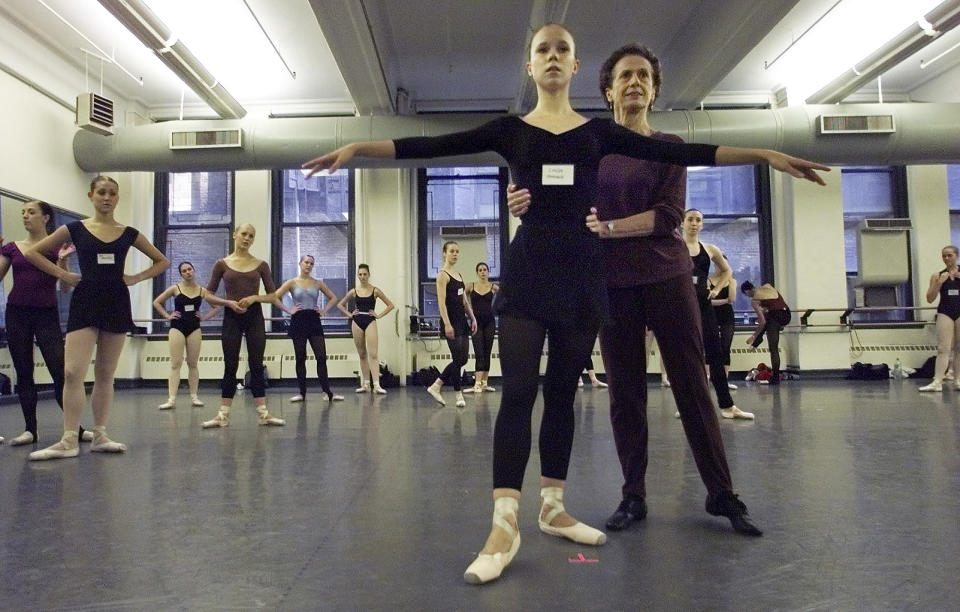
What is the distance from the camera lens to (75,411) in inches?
141

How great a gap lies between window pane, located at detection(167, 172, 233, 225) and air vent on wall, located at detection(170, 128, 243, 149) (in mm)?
1900

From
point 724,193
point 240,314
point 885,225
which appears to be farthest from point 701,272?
point 885,225

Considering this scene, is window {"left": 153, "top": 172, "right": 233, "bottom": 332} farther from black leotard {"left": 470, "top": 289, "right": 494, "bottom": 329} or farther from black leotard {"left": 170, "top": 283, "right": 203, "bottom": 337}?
black leotard {"left": 470, "top": 289, "right": 494, "bottom": 329}

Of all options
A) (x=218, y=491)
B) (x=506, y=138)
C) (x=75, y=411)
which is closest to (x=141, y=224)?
(x=75, y=411)

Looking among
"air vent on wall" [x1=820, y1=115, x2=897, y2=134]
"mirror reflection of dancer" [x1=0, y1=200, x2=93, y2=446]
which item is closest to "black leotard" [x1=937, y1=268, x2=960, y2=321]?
"air vent on wall" [x1=820, y1=115, x2=897, y2=134]

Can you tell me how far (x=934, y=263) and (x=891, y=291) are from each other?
0.84 meters

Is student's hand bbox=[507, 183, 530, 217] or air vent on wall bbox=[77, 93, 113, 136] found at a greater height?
air vent on wall bbox=[77, 93, 113, 136]

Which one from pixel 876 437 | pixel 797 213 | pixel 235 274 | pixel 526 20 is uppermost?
pixel 526 20

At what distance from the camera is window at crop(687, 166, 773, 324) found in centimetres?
1043

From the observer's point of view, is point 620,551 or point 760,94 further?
point 760,94

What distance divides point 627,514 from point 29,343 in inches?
162

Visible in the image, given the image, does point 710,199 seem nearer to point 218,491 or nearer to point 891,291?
point 891,291

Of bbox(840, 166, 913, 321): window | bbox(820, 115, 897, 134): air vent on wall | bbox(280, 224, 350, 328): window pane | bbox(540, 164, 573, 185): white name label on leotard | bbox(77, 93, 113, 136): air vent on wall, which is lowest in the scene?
bbox(540, 164, 573, 185): white name label on leotard

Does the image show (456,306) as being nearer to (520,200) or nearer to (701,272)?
(701,272)
